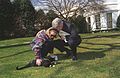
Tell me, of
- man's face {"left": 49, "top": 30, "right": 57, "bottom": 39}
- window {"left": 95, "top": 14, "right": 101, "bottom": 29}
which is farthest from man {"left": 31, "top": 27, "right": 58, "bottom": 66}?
window {"left": 95, "top": 14, "right": 101, "bottom": 29}

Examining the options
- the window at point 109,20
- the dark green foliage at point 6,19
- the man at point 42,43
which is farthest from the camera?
the window at point 109,20

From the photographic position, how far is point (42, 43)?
906cm

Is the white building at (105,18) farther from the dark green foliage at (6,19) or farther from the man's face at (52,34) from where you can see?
the man's face at (52,34)

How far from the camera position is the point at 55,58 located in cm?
953

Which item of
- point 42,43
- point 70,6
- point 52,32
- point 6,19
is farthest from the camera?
point 70,6

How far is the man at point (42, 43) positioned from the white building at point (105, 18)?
28.2 meters

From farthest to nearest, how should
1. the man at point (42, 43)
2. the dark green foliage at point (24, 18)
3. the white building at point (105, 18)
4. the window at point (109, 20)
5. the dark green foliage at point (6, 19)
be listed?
the window at point (109, 20), the white building at point (105, 18), the dark green foliage at point (24, 18), the dark green foliage at point (6, 19), the man at point (42, 43)

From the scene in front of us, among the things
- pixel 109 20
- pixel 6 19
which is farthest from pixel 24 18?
pixel 109 20

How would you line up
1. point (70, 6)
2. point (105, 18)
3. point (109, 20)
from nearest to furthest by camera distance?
point (70, 6)
point (105, 18)
point (109, 20)

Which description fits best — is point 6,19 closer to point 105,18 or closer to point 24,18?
point 24,18

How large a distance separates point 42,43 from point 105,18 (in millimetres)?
30015

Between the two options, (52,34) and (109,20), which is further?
(109,20)

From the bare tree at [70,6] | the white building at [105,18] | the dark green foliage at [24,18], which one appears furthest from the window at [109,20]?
the dark green foliage at [24,18]

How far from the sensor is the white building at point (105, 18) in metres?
37.9
